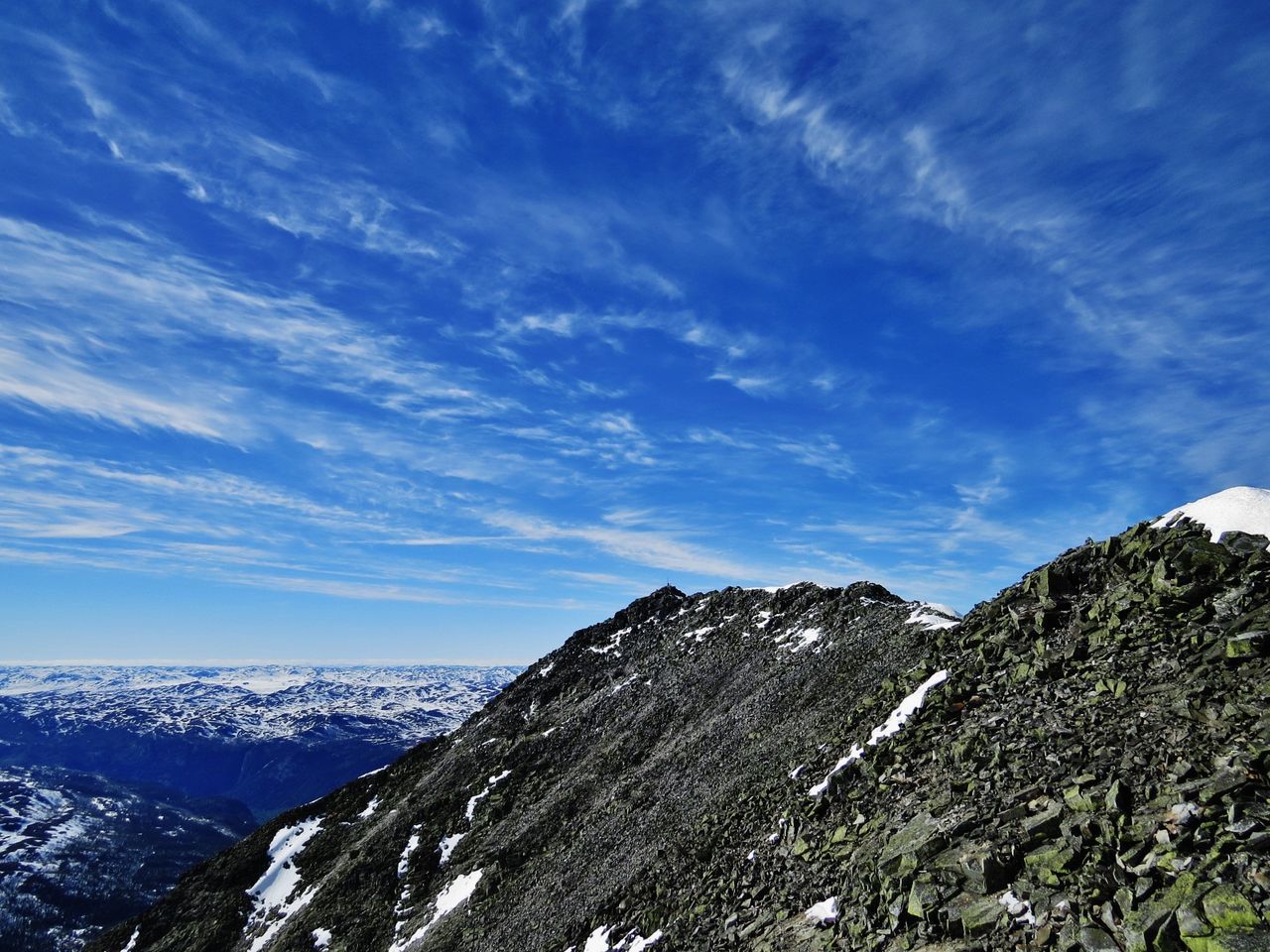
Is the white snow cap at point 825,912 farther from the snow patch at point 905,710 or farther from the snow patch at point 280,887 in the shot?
the snow patch at point 280,887

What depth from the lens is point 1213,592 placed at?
2161cm

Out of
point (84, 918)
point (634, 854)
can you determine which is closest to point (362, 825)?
point (634, 854)

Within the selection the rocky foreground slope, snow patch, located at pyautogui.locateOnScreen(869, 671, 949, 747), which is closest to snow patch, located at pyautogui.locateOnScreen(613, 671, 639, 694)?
the rocky foreground slope

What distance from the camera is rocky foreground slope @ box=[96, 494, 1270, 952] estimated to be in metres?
14.5

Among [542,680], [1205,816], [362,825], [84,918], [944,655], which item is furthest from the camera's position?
[84,918]

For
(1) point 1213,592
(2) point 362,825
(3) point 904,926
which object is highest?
(1) point 1213,592

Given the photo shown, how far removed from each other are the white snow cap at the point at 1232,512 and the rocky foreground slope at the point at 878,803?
0.79 m

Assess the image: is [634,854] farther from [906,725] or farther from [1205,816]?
[1205,816]

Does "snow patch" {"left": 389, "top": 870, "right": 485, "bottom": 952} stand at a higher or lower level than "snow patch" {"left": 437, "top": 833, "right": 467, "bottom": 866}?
lower

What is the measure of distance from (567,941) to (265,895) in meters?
45.7

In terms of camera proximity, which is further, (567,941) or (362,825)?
(362,825)

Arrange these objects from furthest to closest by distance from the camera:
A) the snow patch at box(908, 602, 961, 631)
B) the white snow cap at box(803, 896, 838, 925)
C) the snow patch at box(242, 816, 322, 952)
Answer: the snow patch at box(242, 816, 322, 952)
the snow patch at box(908, 602, 961, 631)
the white snow cap at box(803, 896, 838, 925)

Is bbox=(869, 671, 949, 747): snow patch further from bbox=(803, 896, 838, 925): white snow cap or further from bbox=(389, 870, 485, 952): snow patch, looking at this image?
bbox=(389, 870, 485, 952): snow patch

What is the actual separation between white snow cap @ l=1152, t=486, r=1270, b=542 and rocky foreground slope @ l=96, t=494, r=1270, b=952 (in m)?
0.79
